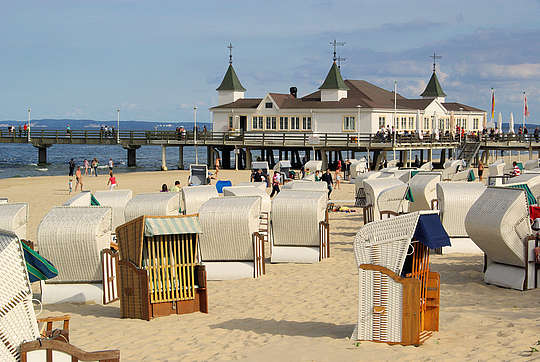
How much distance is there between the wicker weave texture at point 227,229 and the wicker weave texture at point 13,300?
6671 mm

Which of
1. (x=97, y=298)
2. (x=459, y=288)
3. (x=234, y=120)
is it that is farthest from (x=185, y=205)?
(x=234, y=120)

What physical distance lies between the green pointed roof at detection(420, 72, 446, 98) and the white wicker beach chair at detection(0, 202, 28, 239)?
50.7 metres

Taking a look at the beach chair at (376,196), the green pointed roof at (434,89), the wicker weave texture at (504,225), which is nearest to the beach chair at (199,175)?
the beach chair at (376,196)

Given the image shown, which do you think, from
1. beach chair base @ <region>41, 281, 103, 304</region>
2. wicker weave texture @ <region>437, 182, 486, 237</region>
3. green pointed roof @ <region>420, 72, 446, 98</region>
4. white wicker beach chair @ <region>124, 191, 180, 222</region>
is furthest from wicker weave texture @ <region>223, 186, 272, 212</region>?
green pointed roof @ <region>420, 72, 446, 98</region>

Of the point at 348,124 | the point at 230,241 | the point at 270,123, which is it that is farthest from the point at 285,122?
the point at 230,241

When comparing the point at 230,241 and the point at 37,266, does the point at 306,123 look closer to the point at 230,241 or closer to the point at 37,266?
the point at 230,241

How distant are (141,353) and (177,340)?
710 millimetres

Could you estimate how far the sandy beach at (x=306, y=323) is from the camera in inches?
329

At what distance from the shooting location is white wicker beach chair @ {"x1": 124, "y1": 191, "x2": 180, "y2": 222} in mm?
15602

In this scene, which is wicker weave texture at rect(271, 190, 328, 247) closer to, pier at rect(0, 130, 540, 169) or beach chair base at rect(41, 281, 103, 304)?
beach chair base at rect(41, 281, 103, 304)

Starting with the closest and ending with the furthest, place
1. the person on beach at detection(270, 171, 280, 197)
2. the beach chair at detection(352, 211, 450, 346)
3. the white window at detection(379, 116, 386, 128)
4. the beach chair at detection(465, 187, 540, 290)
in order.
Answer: the beach chair at detection(352, 211, 450, 346)
the beach chair at detection(465, 187, 540, 290)
the person on beach at detection(270, 171, 280, 197)
the white window at detection(379, 116, 386, 128)

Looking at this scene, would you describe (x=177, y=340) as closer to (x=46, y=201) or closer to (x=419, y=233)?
(x=419, y=233)

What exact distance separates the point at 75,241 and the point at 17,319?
4957mm

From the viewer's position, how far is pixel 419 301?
28.3ft
